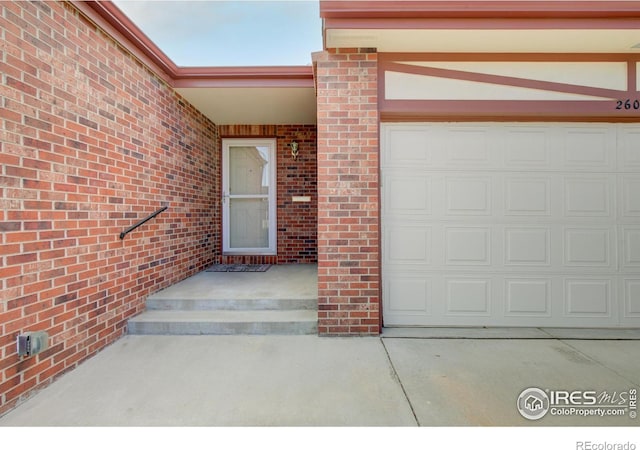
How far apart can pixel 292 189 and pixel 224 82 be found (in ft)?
7.06

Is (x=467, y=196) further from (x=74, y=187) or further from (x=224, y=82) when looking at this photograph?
(x=74, y=187)

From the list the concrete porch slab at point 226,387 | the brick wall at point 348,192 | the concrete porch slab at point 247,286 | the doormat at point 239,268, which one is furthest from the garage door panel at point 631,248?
the doormat at point 239,268

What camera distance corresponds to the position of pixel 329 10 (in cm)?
242

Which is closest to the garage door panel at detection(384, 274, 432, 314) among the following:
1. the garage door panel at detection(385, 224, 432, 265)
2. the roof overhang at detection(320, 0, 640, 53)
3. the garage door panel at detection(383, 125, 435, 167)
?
the garage door panel at detection(385, 224, 432, 265)

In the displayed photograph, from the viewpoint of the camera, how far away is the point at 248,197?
5391mm

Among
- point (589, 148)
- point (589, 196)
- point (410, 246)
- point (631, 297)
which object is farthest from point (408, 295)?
point (589, 148)

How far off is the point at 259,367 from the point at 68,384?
1.40 m

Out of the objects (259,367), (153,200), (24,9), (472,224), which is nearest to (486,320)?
(472,224)

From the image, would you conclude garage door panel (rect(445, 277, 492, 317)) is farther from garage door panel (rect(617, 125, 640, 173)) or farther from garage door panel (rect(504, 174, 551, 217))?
garage door panel (rect(617, 125, 640, 173))

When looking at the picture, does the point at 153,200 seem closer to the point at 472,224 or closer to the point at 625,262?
the point at 472,224

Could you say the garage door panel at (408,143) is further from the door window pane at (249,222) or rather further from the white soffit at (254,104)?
the door window pane at (249,222)

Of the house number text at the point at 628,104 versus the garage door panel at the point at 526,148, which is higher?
the house number text at the point at 628,104

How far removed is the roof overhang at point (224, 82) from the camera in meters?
2.69

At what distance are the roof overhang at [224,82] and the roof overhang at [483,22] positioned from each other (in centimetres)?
114
